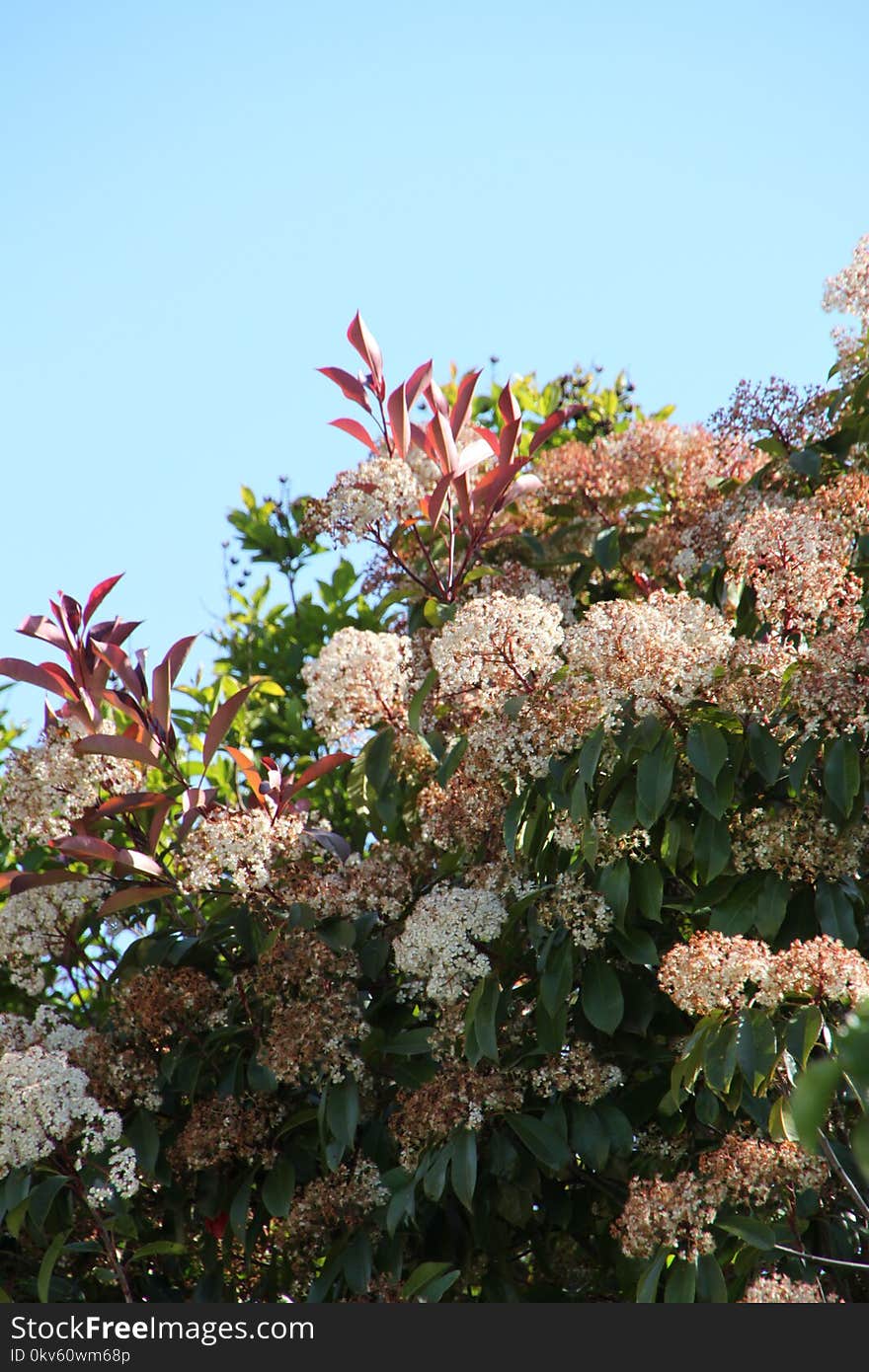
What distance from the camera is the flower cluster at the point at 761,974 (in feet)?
7.70

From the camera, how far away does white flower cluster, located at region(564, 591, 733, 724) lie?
9.18ft

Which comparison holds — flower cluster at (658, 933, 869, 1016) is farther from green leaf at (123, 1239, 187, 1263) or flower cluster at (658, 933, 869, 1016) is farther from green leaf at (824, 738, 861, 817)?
green leaf at (123, 1239, 187, 1263)

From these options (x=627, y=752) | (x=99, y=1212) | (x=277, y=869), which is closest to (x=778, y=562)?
(x=627, y=752)

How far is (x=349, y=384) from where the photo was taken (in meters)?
Result: 3.98

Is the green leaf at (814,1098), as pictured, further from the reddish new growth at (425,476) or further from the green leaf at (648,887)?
the reddish new growth at (425,476)

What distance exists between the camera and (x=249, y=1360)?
2.57 meters

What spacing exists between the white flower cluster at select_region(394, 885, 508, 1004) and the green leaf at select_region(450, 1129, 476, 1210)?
12.1 inches

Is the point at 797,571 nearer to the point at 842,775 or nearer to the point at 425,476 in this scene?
the point at 842,775

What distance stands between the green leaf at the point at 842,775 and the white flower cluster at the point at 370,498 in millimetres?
1448

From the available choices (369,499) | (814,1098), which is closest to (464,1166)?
(369,499)

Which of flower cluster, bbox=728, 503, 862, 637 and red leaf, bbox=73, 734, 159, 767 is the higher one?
flower cluster, bbox=728, 503, 862, 637

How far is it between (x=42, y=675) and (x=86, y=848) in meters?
0.56

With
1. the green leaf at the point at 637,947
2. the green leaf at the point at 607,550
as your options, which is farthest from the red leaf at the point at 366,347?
the green leaf at the point at 637,947

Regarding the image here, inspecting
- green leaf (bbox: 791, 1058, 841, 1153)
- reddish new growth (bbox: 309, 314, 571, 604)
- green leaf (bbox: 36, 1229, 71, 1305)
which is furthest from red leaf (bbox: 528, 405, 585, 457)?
green leaf (bbox: 791, 1058, 841, 1153)
